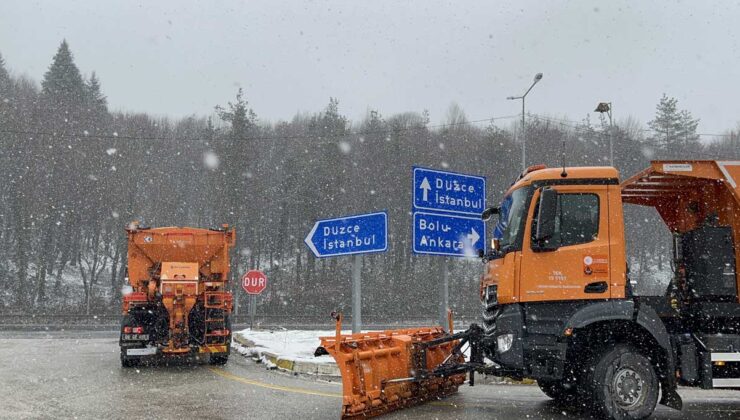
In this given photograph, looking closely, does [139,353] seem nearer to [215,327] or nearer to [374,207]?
[215,327]

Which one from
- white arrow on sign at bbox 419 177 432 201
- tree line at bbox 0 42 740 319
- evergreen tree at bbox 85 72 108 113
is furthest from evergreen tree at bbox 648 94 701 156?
evergreen tree at bbox 85 72 108 113

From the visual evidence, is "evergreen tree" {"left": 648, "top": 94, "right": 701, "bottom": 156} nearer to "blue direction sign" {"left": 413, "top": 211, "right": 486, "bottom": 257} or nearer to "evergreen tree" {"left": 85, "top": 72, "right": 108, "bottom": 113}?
"blue direction sign" {"left": 413, "top": 211, "right": 486, "bottom": 257}

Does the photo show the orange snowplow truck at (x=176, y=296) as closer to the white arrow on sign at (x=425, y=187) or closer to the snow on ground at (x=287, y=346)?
the snow on ground at (x=287, y=346)

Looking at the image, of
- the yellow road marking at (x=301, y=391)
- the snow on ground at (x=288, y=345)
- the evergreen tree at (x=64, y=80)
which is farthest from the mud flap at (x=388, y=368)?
the evergreen tree at (x=64, y=80)

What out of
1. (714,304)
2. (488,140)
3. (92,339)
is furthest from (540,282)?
(488,140)

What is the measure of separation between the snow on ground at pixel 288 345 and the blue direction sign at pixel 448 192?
12.9ft

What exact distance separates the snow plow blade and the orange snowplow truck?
225 inches

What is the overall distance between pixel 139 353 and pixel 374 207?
130ft

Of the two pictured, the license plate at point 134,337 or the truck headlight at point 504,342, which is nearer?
the truck headlight at point 504,342

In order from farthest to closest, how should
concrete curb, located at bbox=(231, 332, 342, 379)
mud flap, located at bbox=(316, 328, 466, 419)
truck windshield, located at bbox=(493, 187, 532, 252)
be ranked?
concrete curb, located at bbox=(231, 332, 342, 379) → truck windshield, located at bbox=(493, 187, 532, 252) → mud flap, located at bbox=(316, 328, 466, 419)

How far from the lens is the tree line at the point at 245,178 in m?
41.5

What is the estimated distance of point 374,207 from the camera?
5206 cm

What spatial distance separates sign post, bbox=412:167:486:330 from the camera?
1029 cm

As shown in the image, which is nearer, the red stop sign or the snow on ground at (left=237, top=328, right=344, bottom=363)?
the snow on ground at (left=237, top=328, right=344, bottom=363)
